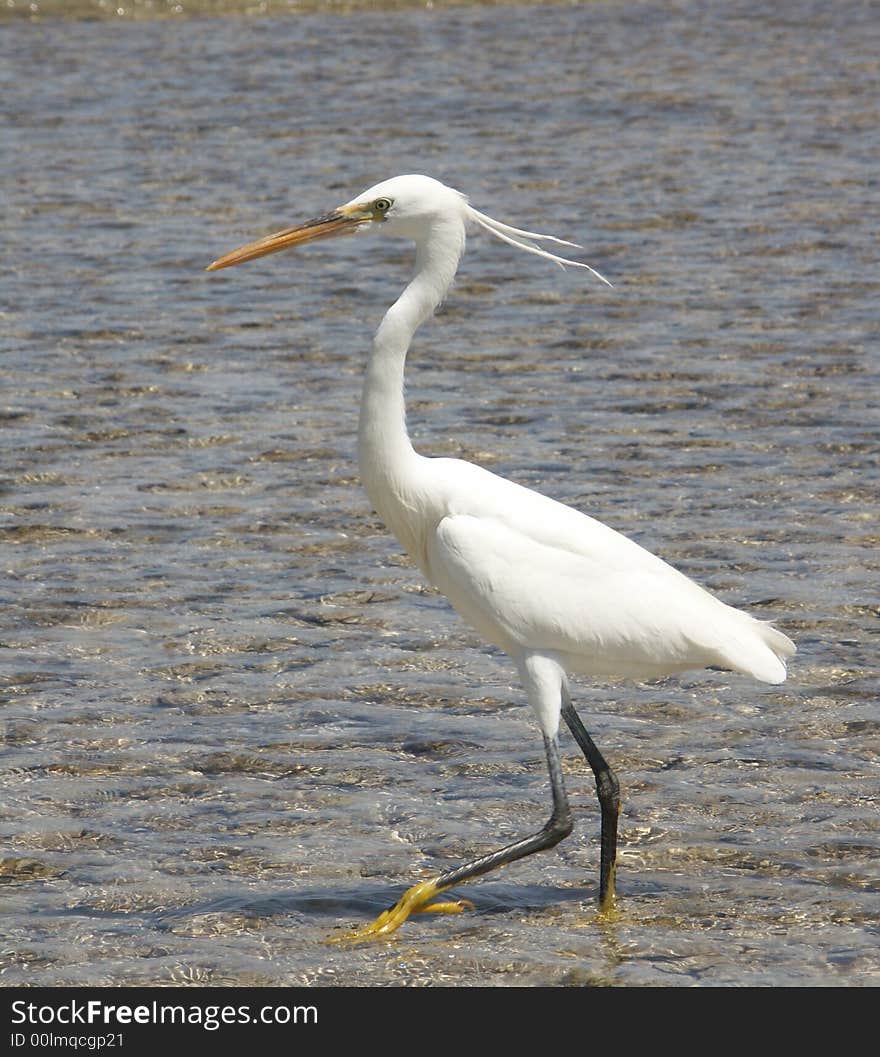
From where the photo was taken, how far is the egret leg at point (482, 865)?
593 centimetres

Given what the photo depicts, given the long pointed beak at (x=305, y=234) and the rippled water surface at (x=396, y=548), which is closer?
the rippled water surface at (x=396, y=548)

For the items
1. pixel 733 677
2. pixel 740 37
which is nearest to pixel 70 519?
pixel 733 677

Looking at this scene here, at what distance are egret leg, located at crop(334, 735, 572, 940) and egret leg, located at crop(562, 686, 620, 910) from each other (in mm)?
111

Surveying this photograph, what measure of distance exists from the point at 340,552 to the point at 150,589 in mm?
986

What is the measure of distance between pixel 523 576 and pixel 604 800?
2.45ft

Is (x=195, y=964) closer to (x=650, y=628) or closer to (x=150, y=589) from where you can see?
(x=650, y=628)

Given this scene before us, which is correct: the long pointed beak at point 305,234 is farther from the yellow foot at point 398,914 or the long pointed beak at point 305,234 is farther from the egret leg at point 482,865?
the yellow foot at point 398,914

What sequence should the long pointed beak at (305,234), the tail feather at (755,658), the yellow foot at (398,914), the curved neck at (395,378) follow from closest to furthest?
the yellow foot at (398,914), the tail feather at (755,658), the curved neck at (395,378), the long pointed beak at (305,234)

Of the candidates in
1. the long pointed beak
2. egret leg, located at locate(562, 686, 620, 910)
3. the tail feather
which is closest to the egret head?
Answer: the long pointed beak

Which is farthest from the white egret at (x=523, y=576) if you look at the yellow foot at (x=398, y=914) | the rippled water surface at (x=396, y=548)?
the rippled water surface at (x=396, y=548)

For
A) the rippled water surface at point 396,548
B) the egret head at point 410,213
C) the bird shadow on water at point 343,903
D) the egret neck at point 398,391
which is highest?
the egret head at point 410,213

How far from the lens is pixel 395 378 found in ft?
20.2

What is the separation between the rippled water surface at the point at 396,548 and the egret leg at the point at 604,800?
11 centimetres

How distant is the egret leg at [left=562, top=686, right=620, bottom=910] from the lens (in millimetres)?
6051
